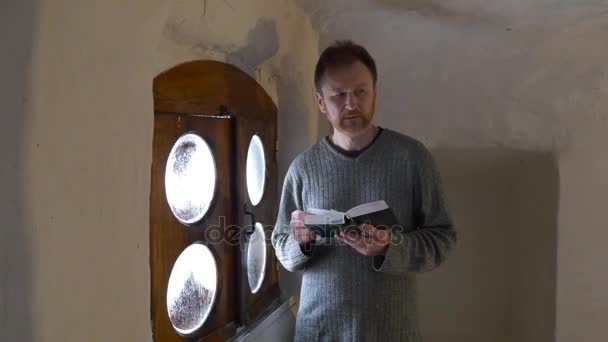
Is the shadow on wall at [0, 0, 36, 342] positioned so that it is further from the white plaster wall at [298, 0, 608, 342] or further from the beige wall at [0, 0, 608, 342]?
the white plaster wall at [298, 0, 608, 342]

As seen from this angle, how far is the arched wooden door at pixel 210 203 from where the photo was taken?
102 cm

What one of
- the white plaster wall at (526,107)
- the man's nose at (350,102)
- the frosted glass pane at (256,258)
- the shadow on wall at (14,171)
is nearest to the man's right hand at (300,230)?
the man's nose at (350,102)

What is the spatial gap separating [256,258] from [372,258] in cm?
54

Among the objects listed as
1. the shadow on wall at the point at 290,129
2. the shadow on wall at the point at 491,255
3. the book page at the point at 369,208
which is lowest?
the shadow on wall at the point at 491,255

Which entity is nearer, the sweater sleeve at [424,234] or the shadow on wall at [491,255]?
the sweater sleeve at [424,234]

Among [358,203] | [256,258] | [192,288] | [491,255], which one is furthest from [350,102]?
[491,255]

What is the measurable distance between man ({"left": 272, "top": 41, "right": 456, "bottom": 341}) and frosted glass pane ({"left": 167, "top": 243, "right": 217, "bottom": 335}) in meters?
0.20

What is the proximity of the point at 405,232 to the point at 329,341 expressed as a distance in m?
0.27

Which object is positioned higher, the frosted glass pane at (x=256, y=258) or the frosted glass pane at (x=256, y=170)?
the frosted glass pane at (x=256, y=170)

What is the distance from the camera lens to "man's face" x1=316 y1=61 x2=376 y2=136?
3.53ft

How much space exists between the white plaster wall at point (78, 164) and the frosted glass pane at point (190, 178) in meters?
0.24

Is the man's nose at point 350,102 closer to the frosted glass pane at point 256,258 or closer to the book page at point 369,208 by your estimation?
the book page at point 369,208

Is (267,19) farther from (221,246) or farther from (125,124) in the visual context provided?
(125,124)

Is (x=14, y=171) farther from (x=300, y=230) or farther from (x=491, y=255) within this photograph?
(x=491, y=255)
